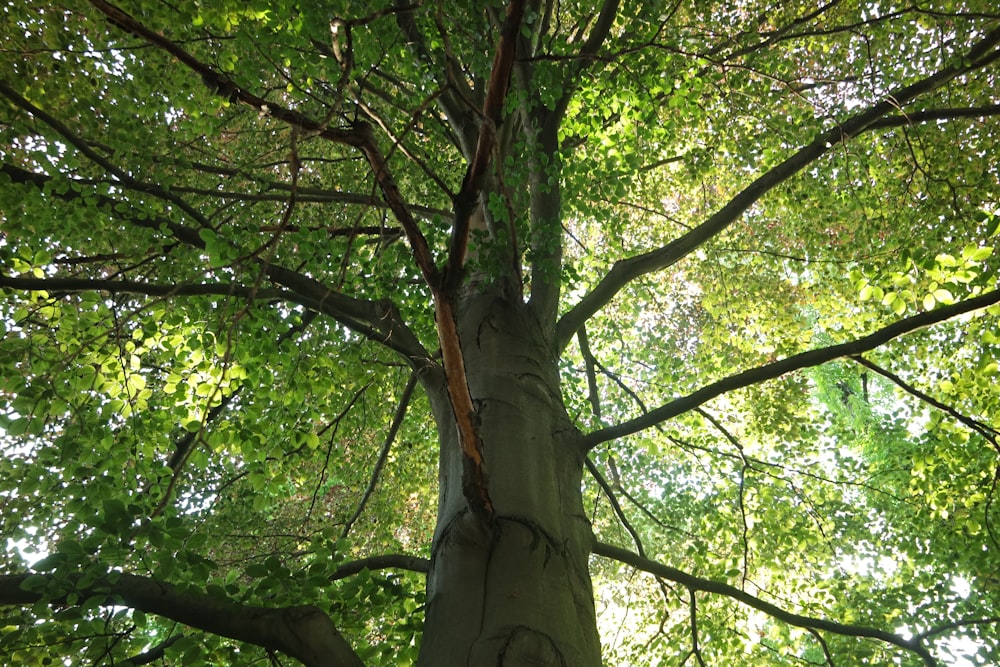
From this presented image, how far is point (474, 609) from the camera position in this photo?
1912 millimetres

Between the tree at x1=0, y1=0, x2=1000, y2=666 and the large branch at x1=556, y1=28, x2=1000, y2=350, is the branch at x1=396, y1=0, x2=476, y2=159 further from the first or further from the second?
the large branch at x1=556, y1=28, x2=1000, y2=350

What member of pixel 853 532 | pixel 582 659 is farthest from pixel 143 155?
pixel 853 532

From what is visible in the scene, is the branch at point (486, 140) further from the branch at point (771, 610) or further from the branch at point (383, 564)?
the branch at point (771, 610)

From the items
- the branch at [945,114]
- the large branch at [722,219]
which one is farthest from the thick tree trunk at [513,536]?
the branch at [945,114]

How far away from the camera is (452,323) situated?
1.62 meters

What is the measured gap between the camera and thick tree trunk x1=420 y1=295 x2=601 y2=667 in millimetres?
1838

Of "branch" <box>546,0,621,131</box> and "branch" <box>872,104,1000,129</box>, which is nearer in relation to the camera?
"branch" <box>546,0,621,131</box>

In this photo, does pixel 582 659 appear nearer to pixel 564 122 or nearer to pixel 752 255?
pixel 564 122

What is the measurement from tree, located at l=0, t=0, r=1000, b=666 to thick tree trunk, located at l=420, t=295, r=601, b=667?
0.01 metres

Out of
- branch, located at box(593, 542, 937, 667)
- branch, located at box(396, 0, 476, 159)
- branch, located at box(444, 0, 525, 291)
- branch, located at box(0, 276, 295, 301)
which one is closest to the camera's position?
branch, located at box(444, 0, 525, 291)

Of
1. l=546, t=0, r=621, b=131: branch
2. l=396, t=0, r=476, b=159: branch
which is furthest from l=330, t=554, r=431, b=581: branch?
l=546, t=0, r=621, b=131: branch

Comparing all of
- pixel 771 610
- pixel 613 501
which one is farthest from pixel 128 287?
pixel 771 610

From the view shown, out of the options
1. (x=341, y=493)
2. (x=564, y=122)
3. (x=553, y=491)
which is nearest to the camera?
(x=553, y=491)

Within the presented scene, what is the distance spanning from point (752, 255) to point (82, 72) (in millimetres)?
6064
